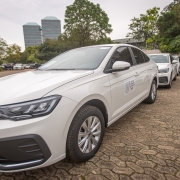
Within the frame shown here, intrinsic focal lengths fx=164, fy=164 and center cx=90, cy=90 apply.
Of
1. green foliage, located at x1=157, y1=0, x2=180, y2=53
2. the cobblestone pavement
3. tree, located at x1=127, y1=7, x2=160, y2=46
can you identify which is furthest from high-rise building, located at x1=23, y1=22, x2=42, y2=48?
the cobblestone pavement

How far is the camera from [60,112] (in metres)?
1.66

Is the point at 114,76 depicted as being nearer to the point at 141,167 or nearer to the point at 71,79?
the point at 71,79

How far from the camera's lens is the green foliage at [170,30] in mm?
15602

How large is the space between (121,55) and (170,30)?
15792mm

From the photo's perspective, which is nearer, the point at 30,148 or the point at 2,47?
the point at 30,148

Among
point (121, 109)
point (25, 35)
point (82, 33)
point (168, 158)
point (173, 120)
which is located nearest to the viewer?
point (168, 158)

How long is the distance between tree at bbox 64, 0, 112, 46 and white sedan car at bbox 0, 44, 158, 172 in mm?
31000

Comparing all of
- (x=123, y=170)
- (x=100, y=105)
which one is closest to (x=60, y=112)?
(x=100, y=105)

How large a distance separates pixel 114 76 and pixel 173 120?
182cm

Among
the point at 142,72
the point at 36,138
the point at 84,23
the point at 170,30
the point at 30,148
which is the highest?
the point at 84,23

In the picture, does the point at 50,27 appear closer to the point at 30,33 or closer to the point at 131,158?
the point at 30,33

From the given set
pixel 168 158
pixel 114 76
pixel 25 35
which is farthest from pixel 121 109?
pixel 25 35

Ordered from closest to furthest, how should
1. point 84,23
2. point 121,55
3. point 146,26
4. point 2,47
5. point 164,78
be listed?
point 121,55 → point 164,78 → point 146,26 → point 2,47 → point 84,23

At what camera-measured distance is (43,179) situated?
189 cm
